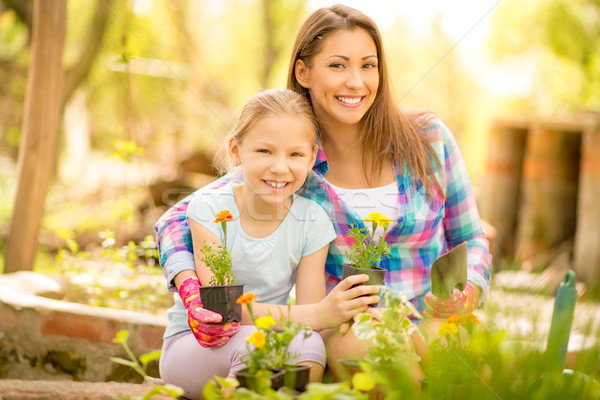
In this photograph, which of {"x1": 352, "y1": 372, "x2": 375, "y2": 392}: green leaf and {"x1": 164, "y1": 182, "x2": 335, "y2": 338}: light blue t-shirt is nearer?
{"x1": 352, "y1": 372, "x2": 375, "y2": 392}: green leaf

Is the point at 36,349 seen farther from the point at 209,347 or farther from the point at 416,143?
the point at 416,143

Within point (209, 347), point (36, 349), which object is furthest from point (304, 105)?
point (36, 349)

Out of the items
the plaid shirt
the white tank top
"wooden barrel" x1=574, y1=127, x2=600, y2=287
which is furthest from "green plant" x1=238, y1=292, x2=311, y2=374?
"wooden barrel" x1=574, y1=127, x2=600, y2=287

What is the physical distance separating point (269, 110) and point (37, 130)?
158 centimetres

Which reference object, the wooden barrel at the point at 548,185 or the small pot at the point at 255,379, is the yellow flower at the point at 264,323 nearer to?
the small pot at the point at 255,379

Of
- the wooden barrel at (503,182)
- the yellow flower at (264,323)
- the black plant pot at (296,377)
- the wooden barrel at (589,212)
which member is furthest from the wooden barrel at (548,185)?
the yellow flower at (264,323)

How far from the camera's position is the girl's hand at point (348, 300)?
173 centimetres

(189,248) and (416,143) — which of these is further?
(416,143)

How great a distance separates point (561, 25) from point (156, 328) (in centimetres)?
911

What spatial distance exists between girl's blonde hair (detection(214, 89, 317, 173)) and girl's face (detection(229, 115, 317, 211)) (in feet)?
0.06

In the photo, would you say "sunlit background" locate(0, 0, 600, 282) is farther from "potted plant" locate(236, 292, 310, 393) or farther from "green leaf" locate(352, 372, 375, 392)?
"green leaf" locate(352, 372, 375, 392)

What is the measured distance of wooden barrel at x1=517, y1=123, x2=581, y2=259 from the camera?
589cm

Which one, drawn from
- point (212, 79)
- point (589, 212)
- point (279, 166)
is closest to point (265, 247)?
point (279, 166)

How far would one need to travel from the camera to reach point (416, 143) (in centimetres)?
237
